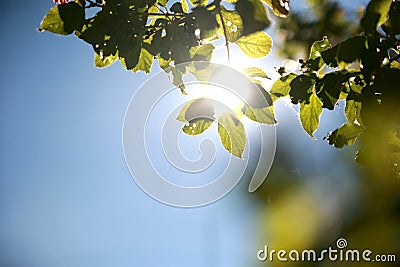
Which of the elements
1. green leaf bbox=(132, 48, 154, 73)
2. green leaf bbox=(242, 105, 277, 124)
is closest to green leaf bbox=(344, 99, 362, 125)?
green leaf bbox=(242, 105, 277, 124)

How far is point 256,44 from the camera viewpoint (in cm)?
136

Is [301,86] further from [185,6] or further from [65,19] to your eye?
[65,19]

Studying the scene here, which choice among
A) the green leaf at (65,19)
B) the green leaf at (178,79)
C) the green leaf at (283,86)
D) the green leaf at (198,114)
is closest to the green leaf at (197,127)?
the green leaf at (198,114)

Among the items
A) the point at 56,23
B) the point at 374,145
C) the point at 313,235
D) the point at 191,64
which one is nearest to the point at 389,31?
the point at 374,145

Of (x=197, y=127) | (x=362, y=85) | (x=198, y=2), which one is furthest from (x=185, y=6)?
(x=362, y=85)

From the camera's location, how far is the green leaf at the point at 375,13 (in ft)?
3.48

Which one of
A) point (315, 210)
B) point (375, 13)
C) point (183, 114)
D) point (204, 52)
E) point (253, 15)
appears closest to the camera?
point (375, 13)

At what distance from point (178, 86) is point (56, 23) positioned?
403 millimetres

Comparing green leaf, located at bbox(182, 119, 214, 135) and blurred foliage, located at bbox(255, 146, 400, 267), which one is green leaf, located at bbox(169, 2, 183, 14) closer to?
green leaf, located at bbox(182, 119, 214, 135)

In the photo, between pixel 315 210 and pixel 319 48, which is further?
pixel 315 210

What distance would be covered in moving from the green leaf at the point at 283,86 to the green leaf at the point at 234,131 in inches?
5.5

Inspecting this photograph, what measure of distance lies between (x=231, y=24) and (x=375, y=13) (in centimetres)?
43

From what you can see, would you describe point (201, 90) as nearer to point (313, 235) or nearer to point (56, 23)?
point (56, 23)

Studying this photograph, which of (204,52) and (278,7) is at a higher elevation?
(278,7)
